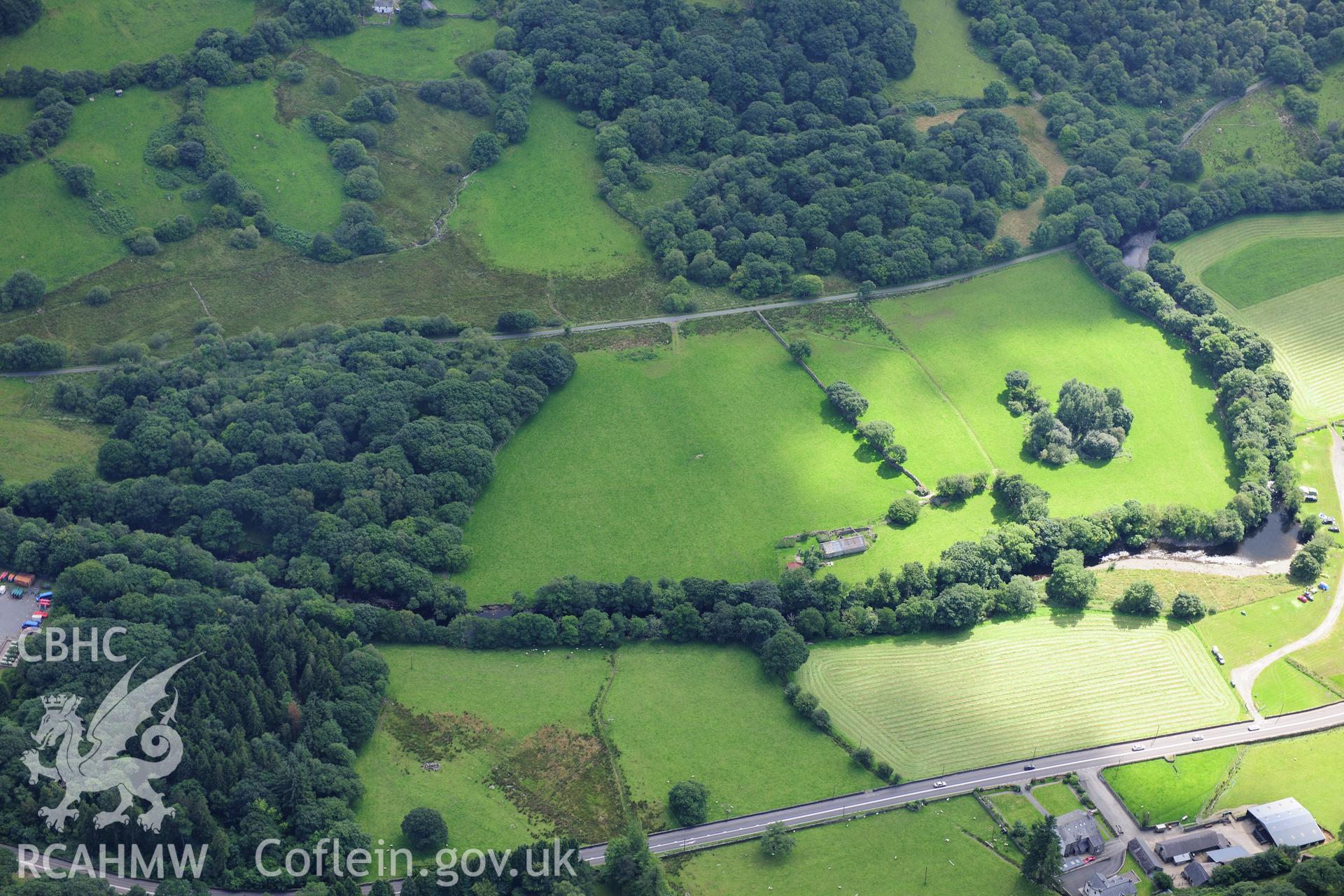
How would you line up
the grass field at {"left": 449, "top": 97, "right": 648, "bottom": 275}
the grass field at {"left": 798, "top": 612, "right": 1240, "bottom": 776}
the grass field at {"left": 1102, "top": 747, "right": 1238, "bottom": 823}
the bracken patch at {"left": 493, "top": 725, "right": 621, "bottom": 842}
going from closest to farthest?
the bracken patch at {"left": 493, "top": 725, "right": 621, "bottom": 842}
the grass field at {"left": 1102, "top": 747, "right": 1238, "bottom": 823}
the grass field at {"left": 798, "top": 612, "right": 1240, "bottom": 776}
the grass field at {"left": 449, "top": 97, "right": 648, "bottom": 275}

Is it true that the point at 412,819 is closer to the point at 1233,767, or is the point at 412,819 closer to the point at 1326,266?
the point at 1233,767

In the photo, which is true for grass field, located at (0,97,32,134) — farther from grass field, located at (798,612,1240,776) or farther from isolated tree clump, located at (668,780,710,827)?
isolated tree clump, located at (668,780,710,827)

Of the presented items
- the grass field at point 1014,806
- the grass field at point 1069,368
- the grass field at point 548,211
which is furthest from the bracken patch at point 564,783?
the grass field at point 548,211

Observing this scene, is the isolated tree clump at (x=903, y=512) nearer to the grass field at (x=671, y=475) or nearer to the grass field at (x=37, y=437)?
the grass field at (x=671, y=475)

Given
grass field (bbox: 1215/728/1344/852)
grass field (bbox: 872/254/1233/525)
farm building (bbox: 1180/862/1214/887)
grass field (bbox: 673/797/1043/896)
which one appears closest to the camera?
farm building (bbox: 1180/862/1214/887)

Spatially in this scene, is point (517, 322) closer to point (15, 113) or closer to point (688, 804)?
point (688, 804)

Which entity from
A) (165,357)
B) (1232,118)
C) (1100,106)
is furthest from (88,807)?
(1232,118)

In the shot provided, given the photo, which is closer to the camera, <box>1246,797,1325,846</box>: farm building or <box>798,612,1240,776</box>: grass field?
<box>1246,797,1325,846</box>: farm building

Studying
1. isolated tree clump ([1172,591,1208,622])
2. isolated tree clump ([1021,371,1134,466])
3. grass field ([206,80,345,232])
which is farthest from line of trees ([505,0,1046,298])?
isolated tree clump ([1172,591,1208,622])
